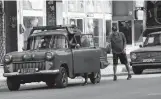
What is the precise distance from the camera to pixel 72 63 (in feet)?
Answer: 60.4

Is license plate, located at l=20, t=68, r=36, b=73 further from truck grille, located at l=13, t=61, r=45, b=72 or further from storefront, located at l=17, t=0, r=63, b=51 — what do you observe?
storefront, located at l=17, t=0, r=63, b=51

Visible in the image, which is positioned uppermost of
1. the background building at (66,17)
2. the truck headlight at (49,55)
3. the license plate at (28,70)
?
the background building at (66,17)

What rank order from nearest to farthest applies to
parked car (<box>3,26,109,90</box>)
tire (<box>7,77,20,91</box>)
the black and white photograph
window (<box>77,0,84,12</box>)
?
1. the black and white photograph
2. parked car (<box>3,26,109,90</box>)
3. tire (<box>7,77,20,91</box>)
4. window (<box>77,0,84,12</box>)

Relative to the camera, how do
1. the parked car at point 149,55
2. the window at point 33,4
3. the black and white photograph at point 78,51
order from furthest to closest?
the window at point 33,4 → the parked car at point 149,55 → the black and white photograph at point 78,51

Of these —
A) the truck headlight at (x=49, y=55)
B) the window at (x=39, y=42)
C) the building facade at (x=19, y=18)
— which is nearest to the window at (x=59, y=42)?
the window at (x=39, y=42)

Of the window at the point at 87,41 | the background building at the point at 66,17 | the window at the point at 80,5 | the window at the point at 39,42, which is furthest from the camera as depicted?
the window at the point at 80,5

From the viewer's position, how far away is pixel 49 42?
734 inches

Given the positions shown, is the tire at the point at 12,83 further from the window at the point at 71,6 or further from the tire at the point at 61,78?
the window at the point at 71,6

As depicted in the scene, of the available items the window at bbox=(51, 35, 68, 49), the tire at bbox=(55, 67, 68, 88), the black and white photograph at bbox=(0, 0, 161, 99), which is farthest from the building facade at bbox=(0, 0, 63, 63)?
the tire at bbox=(55, 67, 68, 88)

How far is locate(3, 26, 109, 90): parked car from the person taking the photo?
17.4 metres

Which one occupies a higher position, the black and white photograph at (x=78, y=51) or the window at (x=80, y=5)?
the window at (x=80, y=5)

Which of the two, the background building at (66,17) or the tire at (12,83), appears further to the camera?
the background building at (66,17)

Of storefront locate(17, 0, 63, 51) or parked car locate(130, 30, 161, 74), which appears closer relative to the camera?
parked car locate(130, 30, 161, 74)

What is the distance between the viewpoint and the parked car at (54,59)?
1741cm
